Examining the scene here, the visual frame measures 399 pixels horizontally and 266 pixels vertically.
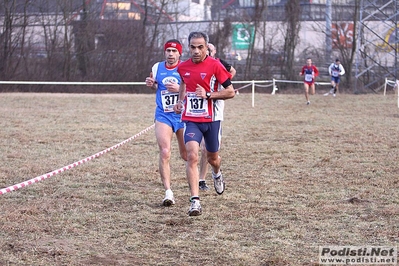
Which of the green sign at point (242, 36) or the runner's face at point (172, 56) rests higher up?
the green sign at point (242, 36)

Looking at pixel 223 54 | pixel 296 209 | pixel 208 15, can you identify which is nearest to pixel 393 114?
pixel 296 209

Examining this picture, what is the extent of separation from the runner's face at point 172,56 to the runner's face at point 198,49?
1013 mm

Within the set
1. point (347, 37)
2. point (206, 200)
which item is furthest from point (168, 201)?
point (347, 37)

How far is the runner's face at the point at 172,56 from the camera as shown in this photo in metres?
8.70

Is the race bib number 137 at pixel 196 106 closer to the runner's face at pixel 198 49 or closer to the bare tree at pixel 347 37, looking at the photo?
the runner's face at pixel 198 49

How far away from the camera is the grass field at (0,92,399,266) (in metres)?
6.10

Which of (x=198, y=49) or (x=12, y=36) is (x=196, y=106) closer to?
(x=198, y=49)

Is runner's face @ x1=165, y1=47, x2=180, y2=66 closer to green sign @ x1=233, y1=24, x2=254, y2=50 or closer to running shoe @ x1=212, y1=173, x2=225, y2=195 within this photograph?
running shoe @ x1=212, y1=173, x2=225, y2=195

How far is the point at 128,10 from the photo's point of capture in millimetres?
45125

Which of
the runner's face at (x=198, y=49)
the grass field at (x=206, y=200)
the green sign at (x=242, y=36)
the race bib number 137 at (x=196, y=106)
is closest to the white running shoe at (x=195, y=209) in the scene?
the grass field at (x=206, y=200)

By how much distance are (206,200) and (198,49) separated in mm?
2016

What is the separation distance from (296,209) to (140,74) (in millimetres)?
34329

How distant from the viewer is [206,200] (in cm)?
857

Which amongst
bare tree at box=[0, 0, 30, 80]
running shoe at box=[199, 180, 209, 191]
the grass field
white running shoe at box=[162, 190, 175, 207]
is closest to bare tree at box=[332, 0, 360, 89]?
bare tree at box=[0, 0, 30, 80]
